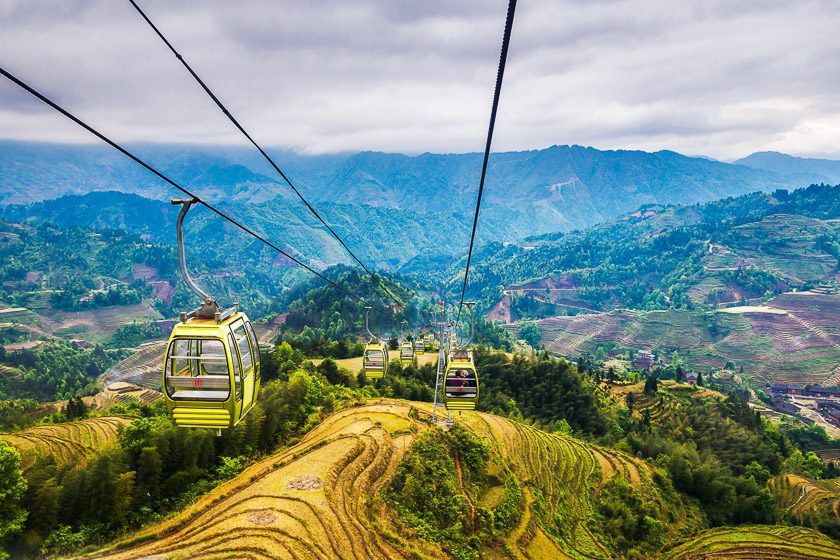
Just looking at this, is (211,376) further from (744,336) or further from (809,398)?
(744,336)

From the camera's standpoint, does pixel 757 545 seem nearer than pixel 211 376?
No

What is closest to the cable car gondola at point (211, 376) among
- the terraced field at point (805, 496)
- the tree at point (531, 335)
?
the terraced field at point (805, 496)

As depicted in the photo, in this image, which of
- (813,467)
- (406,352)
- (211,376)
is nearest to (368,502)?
(211,376)

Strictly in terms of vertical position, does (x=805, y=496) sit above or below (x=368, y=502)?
below

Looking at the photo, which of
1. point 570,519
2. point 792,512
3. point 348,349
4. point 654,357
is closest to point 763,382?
point 654,357

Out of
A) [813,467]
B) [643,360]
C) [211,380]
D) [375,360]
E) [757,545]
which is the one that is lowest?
[643,360]

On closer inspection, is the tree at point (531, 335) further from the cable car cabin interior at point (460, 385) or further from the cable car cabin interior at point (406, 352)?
the cable car cabin interior at point (460, 385)
